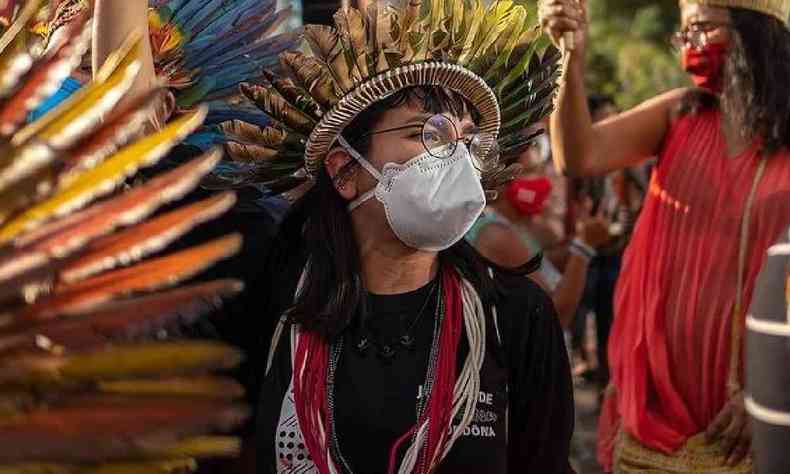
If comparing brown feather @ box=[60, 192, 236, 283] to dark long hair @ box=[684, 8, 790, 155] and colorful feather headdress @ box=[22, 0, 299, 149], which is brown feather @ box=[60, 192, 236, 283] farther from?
dark long hair @ box=[684, 8, 790, 155]

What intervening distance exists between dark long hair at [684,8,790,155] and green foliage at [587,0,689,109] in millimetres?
19073

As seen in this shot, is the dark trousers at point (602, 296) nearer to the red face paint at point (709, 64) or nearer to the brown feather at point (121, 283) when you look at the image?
the red face paint at point (709, 64)

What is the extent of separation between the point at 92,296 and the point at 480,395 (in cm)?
141

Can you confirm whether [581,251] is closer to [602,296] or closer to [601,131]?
[601,131]

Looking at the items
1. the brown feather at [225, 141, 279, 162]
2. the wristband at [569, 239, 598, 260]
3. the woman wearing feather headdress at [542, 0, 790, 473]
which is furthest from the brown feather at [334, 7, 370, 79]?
the wristband at [569, 239, 598, 260]

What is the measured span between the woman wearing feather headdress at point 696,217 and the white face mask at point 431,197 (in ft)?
3.99

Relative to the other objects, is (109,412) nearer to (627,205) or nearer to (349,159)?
(349,159)

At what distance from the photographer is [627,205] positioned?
827cm

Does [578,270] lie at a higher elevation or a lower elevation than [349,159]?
lower

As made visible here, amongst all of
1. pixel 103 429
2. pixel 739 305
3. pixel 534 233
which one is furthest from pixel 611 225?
pixel 103 429

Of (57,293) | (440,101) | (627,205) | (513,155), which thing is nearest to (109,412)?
(57,293)

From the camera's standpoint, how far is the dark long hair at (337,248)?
234 centimetres

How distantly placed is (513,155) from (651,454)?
1.20 metres

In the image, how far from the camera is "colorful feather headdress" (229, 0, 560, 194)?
2412 mm
